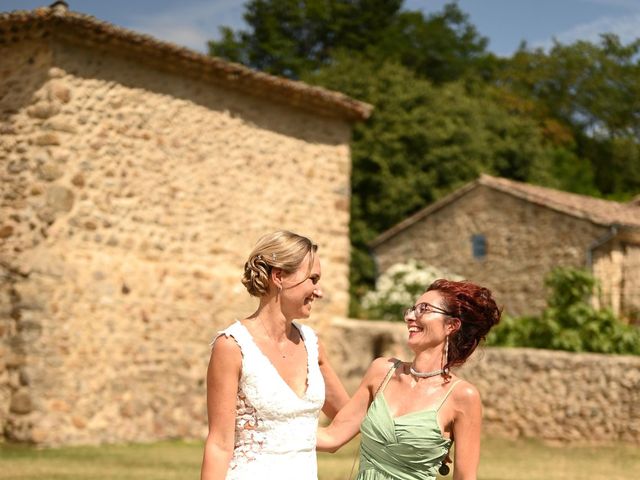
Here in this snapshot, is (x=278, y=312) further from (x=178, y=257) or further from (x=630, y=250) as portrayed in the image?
(x=630, y=250)

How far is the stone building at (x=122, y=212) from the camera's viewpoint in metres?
11.8

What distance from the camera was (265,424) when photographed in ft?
12.1

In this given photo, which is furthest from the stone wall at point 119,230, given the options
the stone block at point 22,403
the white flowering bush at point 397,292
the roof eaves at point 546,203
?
the roof eaves at point 546,203

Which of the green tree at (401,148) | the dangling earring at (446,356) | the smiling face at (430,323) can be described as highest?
the green tree at (401,148)

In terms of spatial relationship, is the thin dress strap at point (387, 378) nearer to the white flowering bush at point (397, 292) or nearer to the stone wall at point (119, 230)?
the stone wall at point (119, 230)

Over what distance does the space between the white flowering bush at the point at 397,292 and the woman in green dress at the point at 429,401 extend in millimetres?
17169

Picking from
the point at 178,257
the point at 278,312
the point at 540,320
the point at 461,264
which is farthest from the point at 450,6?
the point at 278,312

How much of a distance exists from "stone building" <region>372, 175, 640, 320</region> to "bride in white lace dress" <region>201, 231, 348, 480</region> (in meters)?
19.9

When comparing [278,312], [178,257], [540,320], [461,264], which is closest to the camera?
[278,312]

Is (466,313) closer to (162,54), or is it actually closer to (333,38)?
(162,54)

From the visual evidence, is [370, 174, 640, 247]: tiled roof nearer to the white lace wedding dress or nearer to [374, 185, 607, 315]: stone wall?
[374, 185, 607, 315]: stone wall

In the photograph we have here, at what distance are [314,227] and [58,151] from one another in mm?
4420

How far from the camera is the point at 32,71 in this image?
480 inches

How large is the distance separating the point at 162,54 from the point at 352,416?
962 centimetres
